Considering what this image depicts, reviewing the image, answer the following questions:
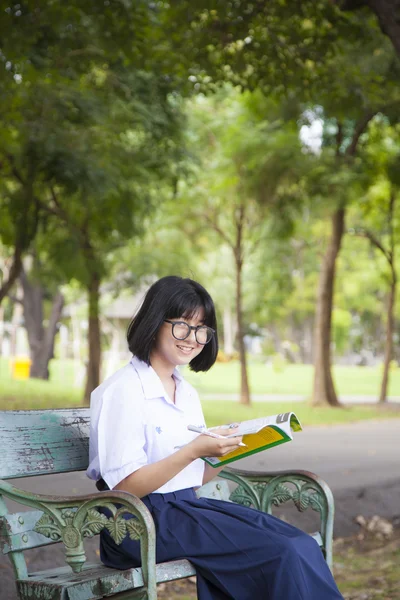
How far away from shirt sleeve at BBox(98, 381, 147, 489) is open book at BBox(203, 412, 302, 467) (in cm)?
37

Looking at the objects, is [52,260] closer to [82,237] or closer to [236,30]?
[82,237]

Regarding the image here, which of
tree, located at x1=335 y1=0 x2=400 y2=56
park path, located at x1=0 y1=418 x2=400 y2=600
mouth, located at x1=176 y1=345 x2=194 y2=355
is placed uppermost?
tree, located at x1=335 y1=0 x2=400 y2=56

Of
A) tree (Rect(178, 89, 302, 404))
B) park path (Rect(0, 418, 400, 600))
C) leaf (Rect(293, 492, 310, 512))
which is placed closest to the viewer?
leaf (Rect(293, 492, 310, 512))

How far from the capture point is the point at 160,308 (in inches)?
149

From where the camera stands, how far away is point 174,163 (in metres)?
19.1

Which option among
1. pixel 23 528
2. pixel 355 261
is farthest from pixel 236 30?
pixel 355 261

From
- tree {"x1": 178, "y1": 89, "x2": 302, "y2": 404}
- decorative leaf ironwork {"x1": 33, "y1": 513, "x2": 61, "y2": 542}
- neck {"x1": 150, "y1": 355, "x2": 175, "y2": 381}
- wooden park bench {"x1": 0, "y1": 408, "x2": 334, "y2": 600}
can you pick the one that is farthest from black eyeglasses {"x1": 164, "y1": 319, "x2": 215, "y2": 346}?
tree {"x1": 178, "y1": 89, "x2": 302, "y2": 404}

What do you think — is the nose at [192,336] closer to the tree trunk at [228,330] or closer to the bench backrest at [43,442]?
the bench backrest at [43,442]

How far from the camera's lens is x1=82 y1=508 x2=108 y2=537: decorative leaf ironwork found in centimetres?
336

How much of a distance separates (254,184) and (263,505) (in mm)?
16093

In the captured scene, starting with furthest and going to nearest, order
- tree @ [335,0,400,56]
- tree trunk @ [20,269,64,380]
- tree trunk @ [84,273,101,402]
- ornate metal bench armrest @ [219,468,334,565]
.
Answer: tree trunk @ [20,269,64,380] < tree trunk @ [84,273,101,402] < tree @ [335,0,400,56] < ornate metal bench armrest @ [219,468,334,565]

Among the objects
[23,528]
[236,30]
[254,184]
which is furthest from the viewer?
[254,184]

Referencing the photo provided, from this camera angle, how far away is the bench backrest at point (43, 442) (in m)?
3.83

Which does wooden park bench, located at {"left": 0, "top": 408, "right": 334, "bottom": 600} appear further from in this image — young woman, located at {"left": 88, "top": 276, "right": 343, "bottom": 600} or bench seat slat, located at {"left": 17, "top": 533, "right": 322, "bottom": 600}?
young woman, located at {"left": 88, "top": 276, "right": 343, "bottom": 600}
